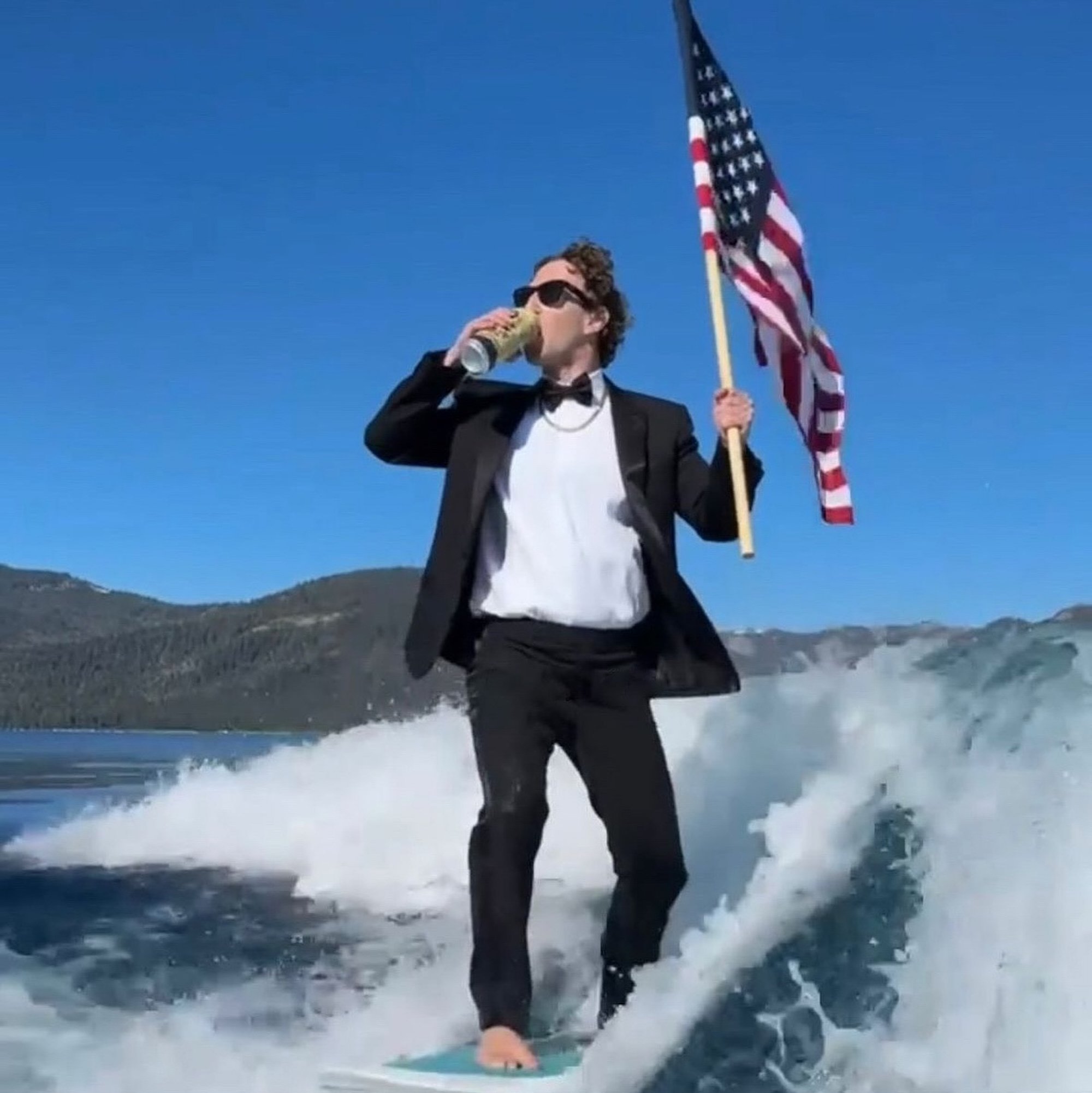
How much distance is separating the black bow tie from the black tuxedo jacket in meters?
0.05

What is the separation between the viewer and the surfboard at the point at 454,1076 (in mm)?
3902

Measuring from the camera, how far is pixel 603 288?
485 cm

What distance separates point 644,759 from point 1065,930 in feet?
4.14

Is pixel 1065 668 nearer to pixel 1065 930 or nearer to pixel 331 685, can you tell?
pixel 1065 930

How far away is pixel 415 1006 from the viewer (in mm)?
5230

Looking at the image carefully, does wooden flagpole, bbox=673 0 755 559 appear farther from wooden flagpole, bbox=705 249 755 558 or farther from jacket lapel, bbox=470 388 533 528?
jacket lapel, bbox=470 388 533 528

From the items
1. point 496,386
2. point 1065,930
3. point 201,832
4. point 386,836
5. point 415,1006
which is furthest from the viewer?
point 201,832

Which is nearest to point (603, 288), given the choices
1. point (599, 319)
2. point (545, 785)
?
point (599, 319)

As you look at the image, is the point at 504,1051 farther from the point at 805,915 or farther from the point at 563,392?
the point at 563,392

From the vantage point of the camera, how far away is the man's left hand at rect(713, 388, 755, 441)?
14.7 ft

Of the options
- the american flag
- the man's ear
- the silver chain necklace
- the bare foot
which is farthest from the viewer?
the american flag

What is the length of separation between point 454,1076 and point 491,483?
1697mm

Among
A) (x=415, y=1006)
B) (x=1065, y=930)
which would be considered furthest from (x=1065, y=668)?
(x=415, y=1006)

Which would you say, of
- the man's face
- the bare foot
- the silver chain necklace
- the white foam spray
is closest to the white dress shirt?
the silver chain necklace
